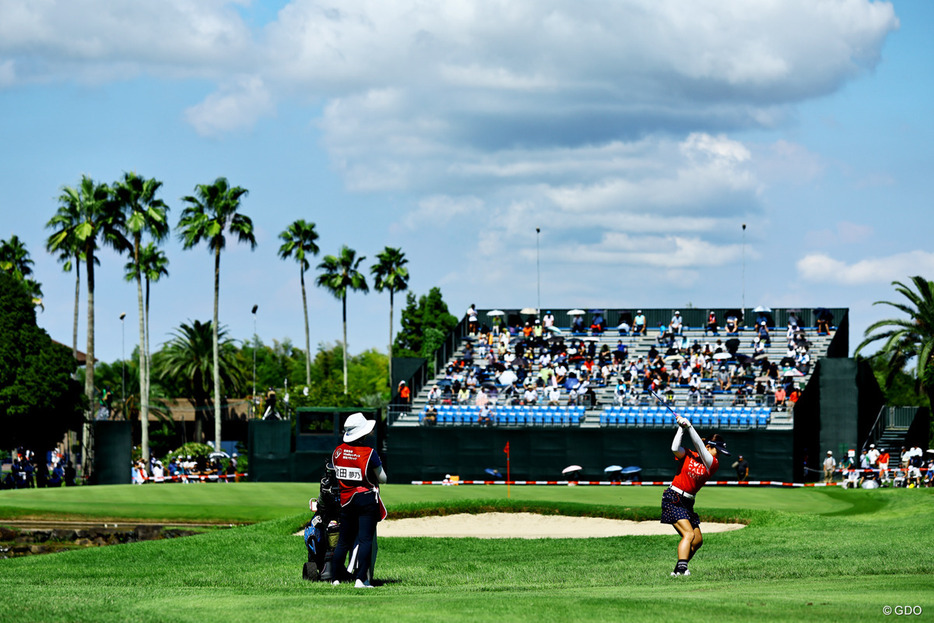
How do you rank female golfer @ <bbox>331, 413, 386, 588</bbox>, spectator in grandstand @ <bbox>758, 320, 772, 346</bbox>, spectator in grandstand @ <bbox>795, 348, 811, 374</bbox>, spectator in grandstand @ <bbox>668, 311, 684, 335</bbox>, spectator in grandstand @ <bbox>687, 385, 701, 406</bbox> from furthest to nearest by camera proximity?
spectator in grandstand @ <bbox>668, 311, 684, 335</bbox> < spectator in grandstand @ <bbox>758, 320, 772, 346</bbox> < spectator in grandstand @ <bbox>795, 348, 811, 374</bbox> < spectator in grandstand @ <bbox>687, 385, 701, 406</bbox> < female golfer @ <bbox>331, 413, 386, 588</bbox>

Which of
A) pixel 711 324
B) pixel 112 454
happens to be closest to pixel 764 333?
pixel 711 324

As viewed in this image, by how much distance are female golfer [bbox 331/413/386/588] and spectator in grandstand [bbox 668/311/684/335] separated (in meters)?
45.6

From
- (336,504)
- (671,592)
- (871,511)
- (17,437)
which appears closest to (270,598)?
(336,504)

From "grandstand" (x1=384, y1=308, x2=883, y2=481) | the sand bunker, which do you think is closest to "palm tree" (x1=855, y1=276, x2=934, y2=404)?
"grandstand" (x1=384, y1=308, x2=883, y2=481)

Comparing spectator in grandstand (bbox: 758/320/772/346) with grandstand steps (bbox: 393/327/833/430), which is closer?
grandstand steps (bbox: 393/327/833/430)

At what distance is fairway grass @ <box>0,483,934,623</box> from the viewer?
1140 cm

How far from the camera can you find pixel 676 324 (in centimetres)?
5884

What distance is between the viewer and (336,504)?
15062 mm

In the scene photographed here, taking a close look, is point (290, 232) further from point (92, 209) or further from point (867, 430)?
point (867, 430)

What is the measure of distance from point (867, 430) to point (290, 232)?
1738 inches

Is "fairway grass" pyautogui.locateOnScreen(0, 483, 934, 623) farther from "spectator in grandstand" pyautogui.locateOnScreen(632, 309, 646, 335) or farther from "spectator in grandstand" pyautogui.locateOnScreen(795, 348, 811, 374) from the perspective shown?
"spectator in grandstand" pyautogui.locateOnScreen(632, 309, 646, 335)

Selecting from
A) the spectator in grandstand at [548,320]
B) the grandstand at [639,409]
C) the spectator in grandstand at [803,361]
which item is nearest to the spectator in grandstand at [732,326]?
the grandstand at [639,409]

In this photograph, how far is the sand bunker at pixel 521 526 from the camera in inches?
1065

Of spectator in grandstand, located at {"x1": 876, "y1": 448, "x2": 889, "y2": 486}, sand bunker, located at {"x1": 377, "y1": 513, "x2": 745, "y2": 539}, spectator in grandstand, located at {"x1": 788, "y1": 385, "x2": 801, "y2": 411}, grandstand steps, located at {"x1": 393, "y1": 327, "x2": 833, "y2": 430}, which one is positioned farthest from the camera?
grandstand steps, located at {"x1": 393, "y1": 327, "x2": 833, "y2": 430}
